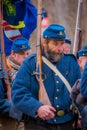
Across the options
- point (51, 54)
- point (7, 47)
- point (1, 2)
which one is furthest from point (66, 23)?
point (51, 54)

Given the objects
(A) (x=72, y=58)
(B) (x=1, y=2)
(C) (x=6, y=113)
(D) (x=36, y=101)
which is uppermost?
(B) (x=1, y=2)

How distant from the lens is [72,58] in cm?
479

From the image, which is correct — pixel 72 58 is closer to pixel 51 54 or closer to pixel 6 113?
pixel 51 54

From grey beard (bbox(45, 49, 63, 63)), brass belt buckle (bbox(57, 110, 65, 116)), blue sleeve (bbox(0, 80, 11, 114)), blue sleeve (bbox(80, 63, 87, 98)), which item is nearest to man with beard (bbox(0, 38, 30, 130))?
blue sleeve (bbox(0, 80, 11, 114))

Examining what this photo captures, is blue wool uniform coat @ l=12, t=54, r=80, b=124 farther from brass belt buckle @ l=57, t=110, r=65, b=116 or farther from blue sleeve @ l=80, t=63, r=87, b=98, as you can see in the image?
blue sleeve @ l=80, t=63, r=87, b=98

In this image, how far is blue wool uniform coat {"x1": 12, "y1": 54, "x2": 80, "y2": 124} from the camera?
14.5ft

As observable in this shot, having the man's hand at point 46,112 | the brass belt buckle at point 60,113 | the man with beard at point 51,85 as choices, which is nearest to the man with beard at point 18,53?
the man with beard at point 51,85

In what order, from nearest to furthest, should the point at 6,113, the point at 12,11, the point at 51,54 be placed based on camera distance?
1. the point at 51,54
2. the point at 6,113
3. the point at 12,11

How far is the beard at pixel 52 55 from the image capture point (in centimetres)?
460

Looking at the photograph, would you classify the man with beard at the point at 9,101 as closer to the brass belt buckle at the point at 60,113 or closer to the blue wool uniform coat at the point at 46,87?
the blue wool uniform coat at the point at 46,87

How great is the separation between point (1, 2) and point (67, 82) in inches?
89.9

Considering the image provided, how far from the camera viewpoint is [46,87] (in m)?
4.57

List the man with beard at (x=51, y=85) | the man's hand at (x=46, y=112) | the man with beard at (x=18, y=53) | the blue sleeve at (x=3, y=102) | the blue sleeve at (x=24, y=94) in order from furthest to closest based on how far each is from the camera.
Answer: the man with beard at (x=18, y=53)
the blue sleeve at (x=3, y=102)
the man with beard at (x=51, y=85)
the blue sleeve at (x=24, y=94)
the man's hand at (x=46, y=112)

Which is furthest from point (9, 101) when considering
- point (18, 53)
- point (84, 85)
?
point (84, 85)
